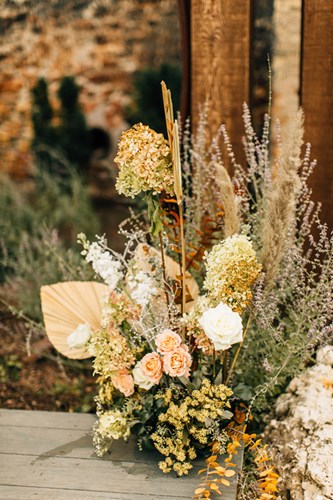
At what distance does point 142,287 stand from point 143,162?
435mm

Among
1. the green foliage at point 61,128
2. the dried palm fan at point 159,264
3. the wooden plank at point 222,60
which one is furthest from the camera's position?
the green foliage at point 61,128

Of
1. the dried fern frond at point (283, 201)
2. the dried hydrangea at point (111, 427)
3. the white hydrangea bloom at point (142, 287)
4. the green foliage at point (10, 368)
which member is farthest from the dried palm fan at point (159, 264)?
the green foliage at point (10, 368)

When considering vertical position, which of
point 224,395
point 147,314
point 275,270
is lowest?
point 224,395

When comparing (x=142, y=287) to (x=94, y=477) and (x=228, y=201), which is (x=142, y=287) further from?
(x=94, y=477)

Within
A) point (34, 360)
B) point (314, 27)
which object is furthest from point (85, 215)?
point (314, 27)

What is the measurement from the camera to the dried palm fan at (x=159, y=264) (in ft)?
7.85

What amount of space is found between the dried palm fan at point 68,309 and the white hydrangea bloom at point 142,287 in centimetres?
27

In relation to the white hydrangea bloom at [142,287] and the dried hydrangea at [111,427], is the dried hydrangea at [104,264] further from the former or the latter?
the dried hydrangea at [111,427]

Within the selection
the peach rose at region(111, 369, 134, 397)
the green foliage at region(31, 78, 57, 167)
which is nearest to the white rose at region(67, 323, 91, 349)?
the peach rose at region(111, 369, 134, 397)

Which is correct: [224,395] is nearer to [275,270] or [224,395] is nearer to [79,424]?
[275,270]

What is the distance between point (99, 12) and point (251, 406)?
15.0ft

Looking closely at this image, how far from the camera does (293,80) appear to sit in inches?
208

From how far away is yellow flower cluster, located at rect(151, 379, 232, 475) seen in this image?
6.69 feet

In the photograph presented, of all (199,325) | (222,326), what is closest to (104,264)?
(199,325)
